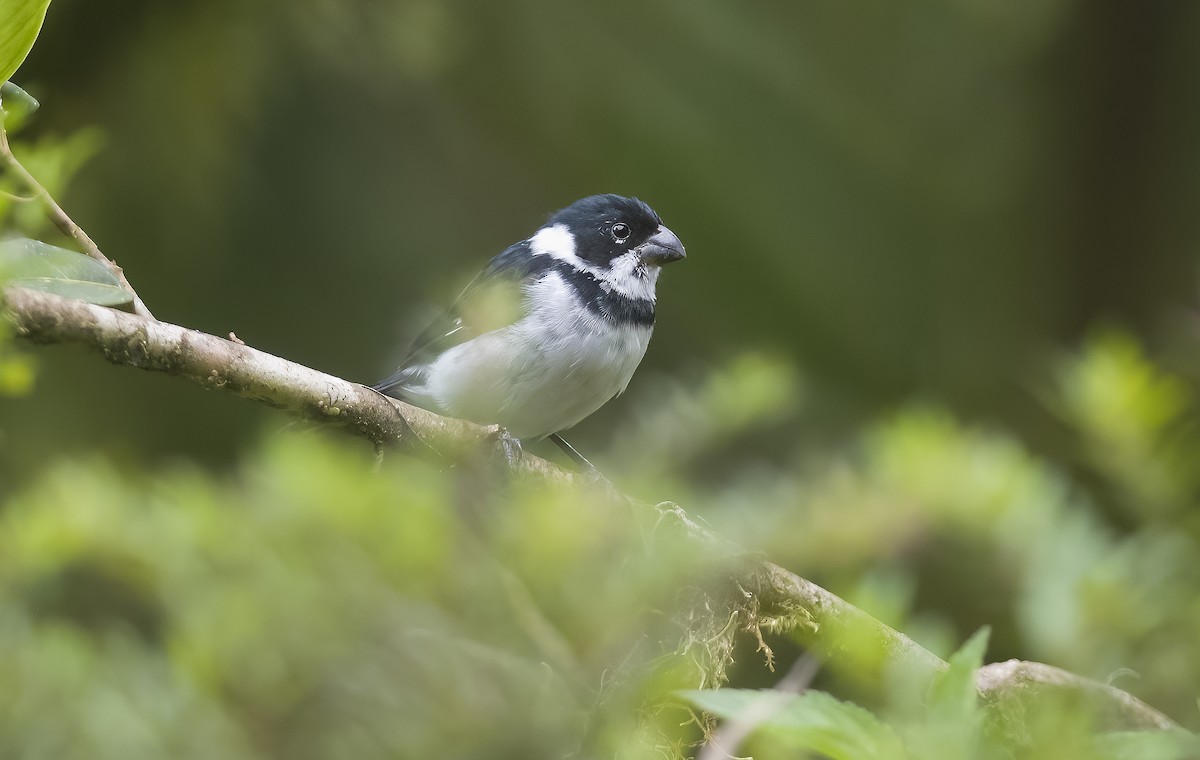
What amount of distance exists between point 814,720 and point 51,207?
1.03 m

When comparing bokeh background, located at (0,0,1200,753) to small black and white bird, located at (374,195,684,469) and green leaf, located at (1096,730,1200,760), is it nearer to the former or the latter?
small black and white bird, located at (374,195,684,469)

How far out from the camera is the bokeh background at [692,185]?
13.4ft

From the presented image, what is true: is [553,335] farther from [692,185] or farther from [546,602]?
[692,185]

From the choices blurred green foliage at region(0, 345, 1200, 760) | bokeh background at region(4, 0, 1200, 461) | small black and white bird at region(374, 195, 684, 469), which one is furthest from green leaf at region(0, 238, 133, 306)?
bokeh background at region(4, 0, 1200, 461)

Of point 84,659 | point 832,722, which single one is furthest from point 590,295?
point 832,722

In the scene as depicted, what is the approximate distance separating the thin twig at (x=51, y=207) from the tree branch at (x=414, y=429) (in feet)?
0.19

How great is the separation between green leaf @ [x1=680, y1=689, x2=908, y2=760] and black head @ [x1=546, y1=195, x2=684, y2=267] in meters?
2.71

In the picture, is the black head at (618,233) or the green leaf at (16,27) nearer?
the green leaf at (16,27)

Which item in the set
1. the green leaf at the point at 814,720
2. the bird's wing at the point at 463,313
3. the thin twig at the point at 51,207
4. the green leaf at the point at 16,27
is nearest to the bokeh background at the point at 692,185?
the bird's wing at the point at 463,313

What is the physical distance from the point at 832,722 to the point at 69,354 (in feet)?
13.7

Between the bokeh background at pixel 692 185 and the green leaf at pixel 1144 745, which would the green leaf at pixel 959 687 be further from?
the bokeh background at pixel 692 185

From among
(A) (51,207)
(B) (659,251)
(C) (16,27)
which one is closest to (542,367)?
(B) (659,251)

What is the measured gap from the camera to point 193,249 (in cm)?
435

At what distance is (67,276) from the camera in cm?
118
